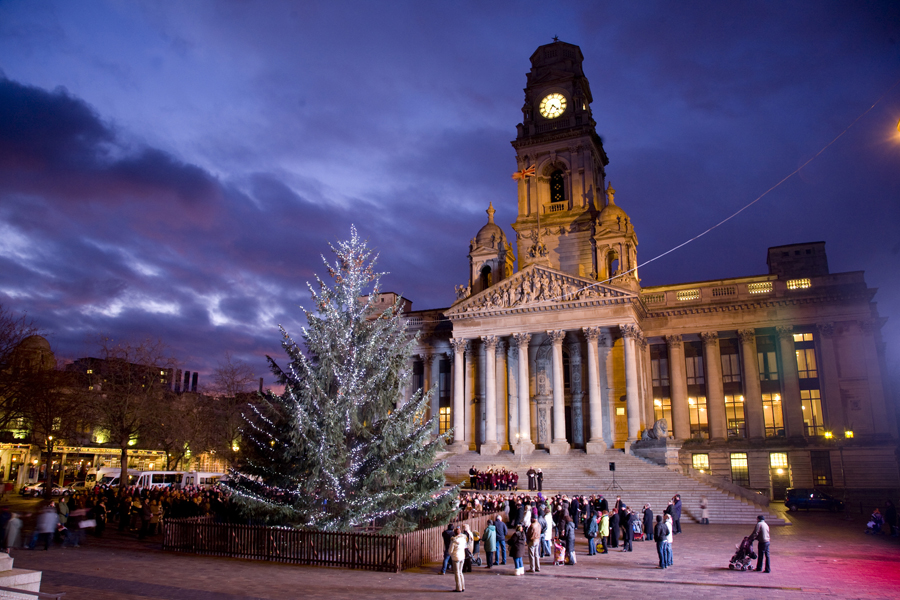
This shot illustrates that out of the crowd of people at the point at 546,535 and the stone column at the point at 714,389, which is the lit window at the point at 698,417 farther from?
the crowd of people at the point at 546,535

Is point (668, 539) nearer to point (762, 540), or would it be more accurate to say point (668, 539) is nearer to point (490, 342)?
point (762, 540)

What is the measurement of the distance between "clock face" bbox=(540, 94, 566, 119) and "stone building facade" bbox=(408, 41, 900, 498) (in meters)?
11.5

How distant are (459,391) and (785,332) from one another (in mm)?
25824

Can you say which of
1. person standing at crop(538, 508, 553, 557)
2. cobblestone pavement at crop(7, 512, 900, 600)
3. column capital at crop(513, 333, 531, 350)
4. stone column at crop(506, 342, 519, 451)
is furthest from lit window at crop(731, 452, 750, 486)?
person standing at crop(538, 508, 553, 557)

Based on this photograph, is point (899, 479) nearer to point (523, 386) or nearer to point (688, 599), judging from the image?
point (523, 386)

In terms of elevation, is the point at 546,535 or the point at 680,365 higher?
the point at 680,365

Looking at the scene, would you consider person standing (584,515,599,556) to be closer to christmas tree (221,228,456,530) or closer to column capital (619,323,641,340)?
christmas tree (221,228,456,530)

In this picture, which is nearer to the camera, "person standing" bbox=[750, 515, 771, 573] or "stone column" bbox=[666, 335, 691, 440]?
"person standing" bbox=[750, 515, 771, 573]

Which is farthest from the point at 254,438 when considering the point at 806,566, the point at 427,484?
the point at 806,566

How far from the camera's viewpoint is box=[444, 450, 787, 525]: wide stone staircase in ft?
107

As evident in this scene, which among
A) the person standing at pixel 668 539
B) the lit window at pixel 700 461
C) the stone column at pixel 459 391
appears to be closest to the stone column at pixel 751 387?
the lit window at pixel 700 461

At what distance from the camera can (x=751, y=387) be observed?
1905 inches

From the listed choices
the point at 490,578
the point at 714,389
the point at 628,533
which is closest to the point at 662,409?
the point at 714,389

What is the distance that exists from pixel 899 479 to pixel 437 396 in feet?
115
